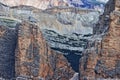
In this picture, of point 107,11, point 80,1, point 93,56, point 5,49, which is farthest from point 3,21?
point 80,1

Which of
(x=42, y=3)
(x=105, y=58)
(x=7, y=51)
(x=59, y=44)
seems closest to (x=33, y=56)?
(x=7, y=51)

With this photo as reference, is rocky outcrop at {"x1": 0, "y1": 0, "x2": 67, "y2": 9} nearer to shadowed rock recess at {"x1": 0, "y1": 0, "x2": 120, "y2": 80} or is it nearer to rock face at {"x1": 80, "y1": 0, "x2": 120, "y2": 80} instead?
shadowed rock recess at {"x1": 0, "y1": 0, "x2": 120, "y2": 80}

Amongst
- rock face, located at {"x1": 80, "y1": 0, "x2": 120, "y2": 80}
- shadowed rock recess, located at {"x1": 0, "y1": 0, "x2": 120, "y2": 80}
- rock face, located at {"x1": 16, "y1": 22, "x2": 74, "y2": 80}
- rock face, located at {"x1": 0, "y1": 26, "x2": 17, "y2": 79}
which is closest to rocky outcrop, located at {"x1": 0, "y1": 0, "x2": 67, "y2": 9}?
shadowed rock recess, located at {"x1": 0, "y1": 0, "x2": 120, "y2": 80}

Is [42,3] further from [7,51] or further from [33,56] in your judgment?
[33,56]

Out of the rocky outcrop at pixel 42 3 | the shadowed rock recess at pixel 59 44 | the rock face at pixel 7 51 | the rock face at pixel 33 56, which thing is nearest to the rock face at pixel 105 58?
the shadowed rock recess at pixel 59 44

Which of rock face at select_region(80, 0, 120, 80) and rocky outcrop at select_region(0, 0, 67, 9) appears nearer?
rock face at select_region(80, 0, 120, 80)

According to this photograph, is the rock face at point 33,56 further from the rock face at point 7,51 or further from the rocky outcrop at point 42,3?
the rocky outcrop at point 42,3

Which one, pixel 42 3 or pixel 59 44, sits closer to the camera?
pixel 59 44
